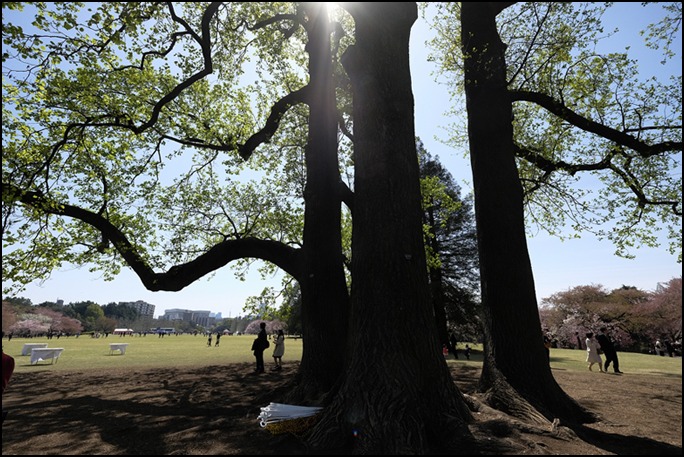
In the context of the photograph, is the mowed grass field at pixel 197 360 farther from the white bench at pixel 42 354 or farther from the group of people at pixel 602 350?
the group of people at pixel 602 350

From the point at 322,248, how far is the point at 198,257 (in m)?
3.69

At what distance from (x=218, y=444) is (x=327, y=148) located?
6.77 m

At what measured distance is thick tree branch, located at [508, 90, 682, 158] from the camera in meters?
8.30

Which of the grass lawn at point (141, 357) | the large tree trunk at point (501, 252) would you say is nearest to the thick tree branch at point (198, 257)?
the large tree trunk at point (501, 252)

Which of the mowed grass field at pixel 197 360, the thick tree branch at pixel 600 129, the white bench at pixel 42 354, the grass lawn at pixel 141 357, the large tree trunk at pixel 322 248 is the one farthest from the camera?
the white bench at pixel 42 354

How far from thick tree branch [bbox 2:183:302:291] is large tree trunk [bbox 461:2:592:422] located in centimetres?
433

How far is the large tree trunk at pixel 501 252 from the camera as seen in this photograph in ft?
20.5

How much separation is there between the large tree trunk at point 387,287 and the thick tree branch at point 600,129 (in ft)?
13.4

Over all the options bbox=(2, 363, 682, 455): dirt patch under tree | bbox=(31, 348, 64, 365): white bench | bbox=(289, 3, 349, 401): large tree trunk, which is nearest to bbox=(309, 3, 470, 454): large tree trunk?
bbox=(2, 363, 682, 455): dirt patch under tree

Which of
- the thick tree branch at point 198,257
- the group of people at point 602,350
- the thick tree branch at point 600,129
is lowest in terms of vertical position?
the group of people at point 602,350

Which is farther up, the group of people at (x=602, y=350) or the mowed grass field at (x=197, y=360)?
the group of people at (x=602, y=350)

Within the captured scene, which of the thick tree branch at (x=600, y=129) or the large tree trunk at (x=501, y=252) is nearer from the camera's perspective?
the large tree trunk at (x=501, y=252)

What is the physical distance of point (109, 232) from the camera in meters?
10.3

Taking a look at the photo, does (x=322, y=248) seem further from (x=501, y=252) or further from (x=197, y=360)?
(x=197, y=360)
